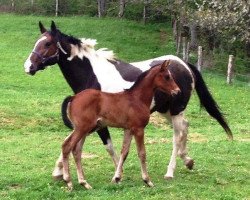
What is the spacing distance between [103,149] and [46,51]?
4.28 m

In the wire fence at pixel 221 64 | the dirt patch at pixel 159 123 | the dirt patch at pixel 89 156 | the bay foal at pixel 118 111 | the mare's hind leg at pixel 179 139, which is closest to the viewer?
the bay foal at pixel 118 111

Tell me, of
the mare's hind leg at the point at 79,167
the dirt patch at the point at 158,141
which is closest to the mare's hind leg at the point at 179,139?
the mare's hind leg at the point at 79,167

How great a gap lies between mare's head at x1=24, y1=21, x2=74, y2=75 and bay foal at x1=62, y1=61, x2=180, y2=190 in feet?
3.19

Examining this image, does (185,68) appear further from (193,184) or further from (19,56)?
(19,56)

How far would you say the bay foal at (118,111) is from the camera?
27.2ft

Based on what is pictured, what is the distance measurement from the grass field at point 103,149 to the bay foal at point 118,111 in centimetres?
54

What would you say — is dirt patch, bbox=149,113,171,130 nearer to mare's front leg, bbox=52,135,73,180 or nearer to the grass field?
the grass field

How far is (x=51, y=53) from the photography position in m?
8.97

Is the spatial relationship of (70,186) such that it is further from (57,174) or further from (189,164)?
(189,164)

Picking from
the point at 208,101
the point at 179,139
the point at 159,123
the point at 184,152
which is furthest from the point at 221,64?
the point at 179,139

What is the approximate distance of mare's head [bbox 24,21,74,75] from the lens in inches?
351

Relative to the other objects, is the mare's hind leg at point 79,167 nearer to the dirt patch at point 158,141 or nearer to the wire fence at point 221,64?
the dirt patch at point 158,141

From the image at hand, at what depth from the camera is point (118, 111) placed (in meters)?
8.42

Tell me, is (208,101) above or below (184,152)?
above
